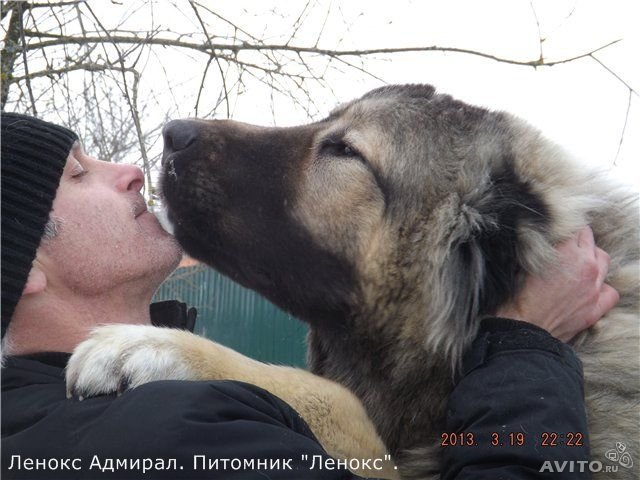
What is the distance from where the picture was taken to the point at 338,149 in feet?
10.1

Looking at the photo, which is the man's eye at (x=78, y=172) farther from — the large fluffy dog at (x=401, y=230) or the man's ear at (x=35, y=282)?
the man's ear at (x=35, y=282)

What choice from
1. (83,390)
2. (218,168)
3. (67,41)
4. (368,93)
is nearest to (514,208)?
(368,93)

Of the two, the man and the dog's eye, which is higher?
the dog's eye

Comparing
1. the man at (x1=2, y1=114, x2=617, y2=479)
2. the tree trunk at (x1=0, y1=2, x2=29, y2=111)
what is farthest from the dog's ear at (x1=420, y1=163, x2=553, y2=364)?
the tree trunk at (x1=0, y1=2, x2=29, y2=111)

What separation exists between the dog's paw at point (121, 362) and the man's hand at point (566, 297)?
4.23 ft

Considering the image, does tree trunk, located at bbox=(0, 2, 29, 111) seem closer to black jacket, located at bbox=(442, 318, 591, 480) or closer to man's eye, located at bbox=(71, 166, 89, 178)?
man's eye, located at bbox=(71, 166, 89, 178)

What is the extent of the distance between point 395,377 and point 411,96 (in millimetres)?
1366

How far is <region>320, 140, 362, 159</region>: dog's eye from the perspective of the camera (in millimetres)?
3041

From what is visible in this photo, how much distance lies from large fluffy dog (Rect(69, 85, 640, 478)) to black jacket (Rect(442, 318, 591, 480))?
298 mm

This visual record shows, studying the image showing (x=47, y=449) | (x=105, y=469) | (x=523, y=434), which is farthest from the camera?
(x=523, y=434)

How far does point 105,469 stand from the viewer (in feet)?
5.86

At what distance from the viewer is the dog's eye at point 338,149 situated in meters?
3.04

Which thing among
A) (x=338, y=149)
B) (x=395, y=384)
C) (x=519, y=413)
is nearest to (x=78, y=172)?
(x=338, y=149)

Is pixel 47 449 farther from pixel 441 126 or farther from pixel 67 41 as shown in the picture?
pixel 67 41
